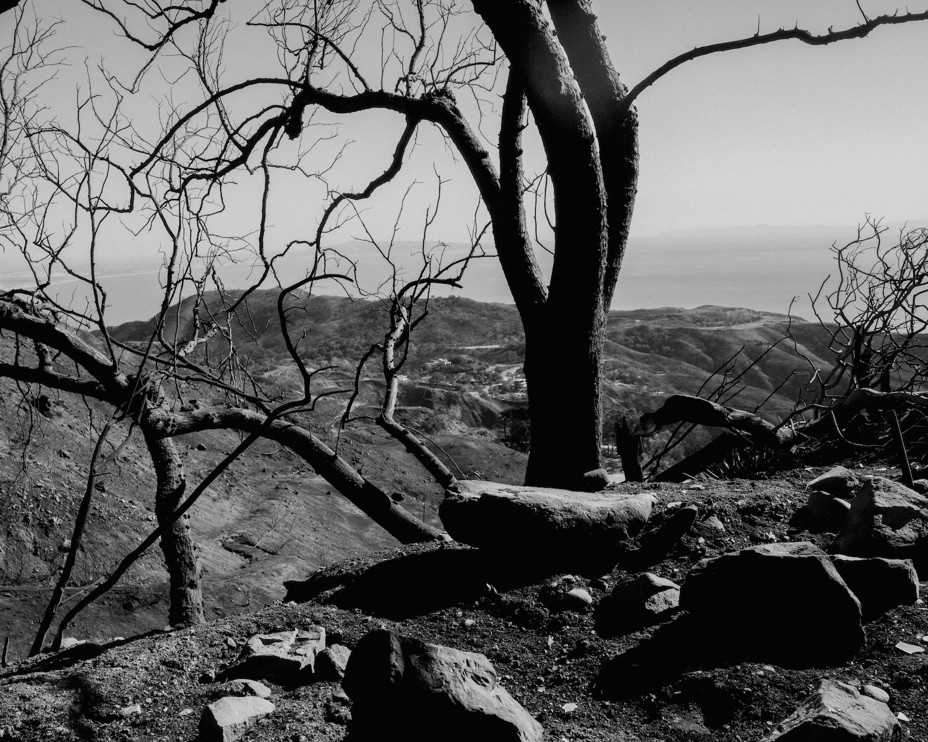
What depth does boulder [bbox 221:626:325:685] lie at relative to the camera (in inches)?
89.9

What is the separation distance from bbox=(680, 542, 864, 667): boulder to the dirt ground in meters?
0.06

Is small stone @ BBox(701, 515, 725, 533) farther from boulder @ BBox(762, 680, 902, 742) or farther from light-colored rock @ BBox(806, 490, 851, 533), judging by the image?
boulder @ BBox(762, 680, 902, 742)

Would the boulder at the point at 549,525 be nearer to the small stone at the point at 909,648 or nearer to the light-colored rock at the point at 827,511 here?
the light-colored rock at the point at 827,511

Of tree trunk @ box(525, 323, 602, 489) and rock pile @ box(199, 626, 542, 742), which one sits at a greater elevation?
tree trunk @ box(525, 323, 602, 489)

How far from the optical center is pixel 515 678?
2.31m

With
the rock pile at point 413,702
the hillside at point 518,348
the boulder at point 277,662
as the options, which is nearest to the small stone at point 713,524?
the rock pile at point 413,702

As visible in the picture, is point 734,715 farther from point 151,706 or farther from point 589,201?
point 589,201

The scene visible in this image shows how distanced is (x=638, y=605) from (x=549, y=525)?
0.50 meters

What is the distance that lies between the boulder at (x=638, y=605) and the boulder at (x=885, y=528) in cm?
72

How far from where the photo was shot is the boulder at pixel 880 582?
2346 millimetres

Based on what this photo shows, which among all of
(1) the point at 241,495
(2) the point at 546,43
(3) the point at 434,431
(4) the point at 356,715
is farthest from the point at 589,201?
(3) the point at 434,431

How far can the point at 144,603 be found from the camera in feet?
20.4

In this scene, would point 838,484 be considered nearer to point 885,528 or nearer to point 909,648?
point 885,528

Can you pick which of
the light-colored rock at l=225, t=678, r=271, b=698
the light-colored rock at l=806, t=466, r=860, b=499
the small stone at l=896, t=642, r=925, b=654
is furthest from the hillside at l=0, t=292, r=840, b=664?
the light-colored rock at l=806, t=466, r=860, b=499
